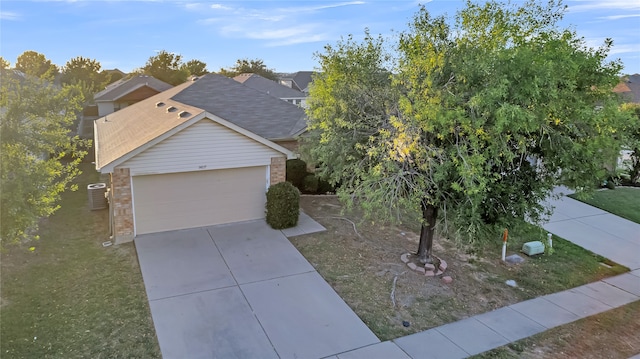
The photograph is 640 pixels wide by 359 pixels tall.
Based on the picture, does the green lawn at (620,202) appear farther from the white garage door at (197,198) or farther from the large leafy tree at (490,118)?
the white garage door at (197,198)

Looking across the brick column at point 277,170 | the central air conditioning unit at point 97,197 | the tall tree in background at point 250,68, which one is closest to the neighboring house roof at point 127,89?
the central air conditioning unit at point 97,197

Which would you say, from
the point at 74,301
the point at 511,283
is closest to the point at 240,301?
the point at 74,301

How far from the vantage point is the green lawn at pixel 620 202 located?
15.3 m

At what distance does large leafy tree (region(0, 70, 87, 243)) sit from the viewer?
6268mm

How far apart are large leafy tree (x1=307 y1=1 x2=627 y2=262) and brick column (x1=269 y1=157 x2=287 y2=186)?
13.5 ft

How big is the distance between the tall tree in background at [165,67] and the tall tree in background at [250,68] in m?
6.87

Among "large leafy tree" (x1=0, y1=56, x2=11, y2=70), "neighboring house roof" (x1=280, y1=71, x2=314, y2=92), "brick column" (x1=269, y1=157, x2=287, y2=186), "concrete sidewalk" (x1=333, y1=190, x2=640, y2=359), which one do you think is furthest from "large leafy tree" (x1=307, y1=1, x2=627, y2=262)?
"neighboring house roof" (x1=280, y1=71, x2=314, y2=92)

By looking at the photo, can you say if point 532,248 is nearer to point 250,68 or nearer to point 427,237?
point 427,237

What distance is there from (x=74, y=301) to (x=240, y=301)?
3.26 metres

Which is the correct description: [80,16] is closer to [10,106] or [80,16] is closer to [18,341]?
[10,106]

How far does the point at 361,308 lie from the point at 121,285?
518 centimetres

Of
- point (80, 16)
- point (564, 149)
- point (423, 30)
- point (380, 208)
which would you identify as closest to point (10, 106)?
point (80, 16)

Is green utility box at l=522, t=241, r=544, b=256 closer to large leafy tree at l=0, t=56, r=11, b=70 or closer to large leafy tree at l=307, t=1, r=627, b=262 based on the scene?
large leafy tree at l=307, t=1, r=627, b=262

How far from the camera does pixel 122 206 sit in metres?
11.1
